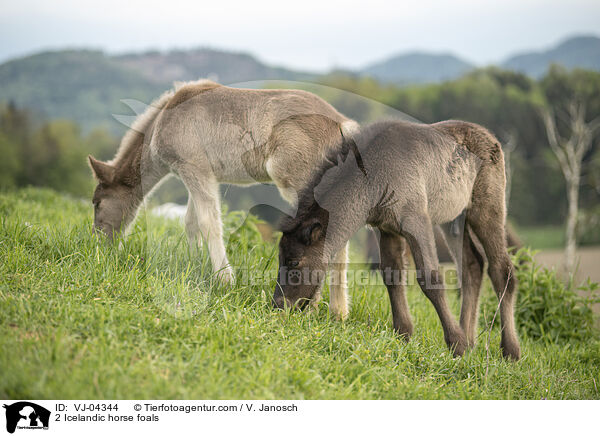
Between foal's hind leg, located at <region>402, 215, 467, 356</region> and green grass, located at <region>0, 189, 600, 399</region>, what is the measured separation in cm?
16

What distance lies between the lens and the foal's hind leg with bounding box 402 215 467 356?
14.2 feet

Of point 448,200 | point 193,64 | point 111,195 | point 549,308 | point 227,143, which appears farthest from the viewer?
point 193,64

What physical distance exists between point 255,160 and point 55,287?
7.36 ft

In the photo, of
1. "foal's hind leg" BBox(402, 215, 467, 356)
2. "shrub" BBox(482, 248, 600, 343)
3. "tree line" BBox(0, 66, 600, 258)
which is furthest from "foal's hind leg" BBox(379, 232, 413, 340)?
"tree line" BBox(0, 66, 600, 258)

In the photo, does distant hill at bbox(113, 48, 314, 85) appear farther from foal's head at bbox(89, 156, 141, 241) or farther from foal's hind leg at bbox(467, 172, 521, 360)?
foal's hind leg at bbox(467, 172, 521, 360)

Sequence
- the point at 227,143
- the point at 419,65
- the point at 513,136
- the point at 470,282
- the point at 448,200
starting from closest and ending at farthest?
the point at 448,200 < the point at 227,143 < the point at 470,282 < the point at 419,65 < the point at 513,136

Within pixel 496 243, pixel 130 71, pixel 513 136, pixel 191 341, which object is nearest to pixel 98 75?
pixel 130 71

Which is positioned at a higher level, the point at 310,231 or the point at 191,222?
the point at 310,231

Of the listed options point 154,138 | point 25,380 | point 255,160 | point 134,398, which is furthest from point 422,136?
point 25,380

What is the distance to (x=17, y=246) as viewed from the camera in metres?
4.55

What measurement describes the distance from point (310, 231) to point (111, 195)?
119 inches

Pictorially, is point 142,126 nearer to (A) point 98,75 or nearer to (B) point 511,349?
(B) point 511,349

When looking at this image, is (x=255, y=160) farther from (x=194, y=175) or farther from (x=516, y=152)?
(x=516, y=152)
